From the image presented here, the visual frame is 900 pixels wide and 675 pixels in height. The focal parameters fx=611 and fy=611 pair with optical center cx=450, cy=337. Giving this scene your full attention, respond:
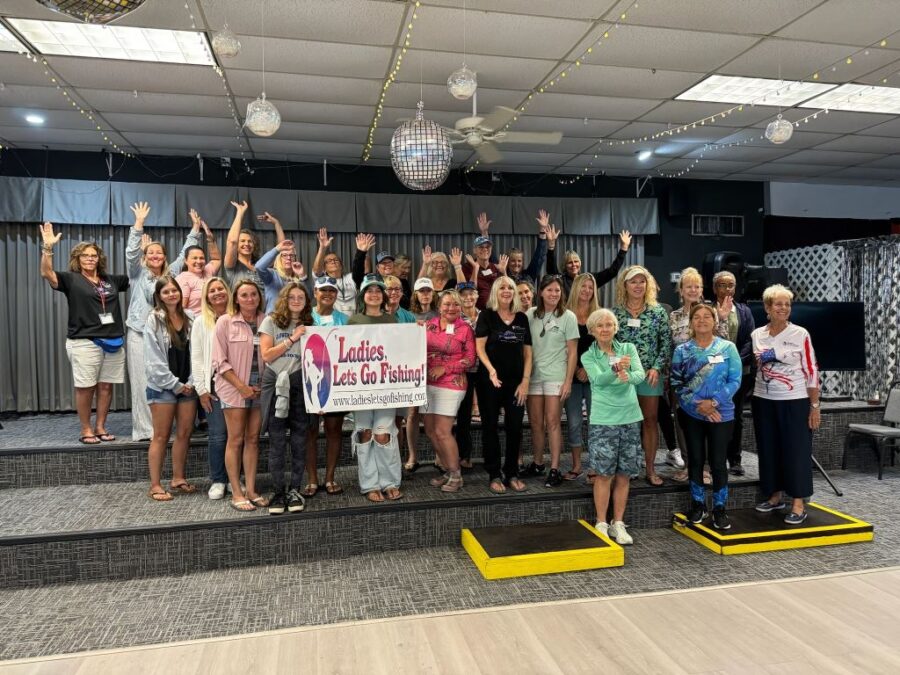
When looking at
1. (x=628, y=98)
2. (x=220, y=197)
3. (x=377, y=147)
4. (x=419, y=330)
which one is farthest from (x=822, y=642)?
(x=220, y=197)

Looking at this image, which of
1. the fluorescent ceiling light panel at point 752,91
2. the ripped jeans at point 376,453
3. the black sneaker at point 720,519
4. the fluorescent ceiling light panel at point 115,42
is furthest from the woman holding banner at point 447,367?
the fluorescent ceiling light panel at point 752,91

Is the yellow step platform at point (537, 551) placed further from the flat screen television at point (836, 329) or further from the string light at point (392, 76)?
the string light at point (392, 76)

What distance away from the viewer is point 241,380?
3459mm

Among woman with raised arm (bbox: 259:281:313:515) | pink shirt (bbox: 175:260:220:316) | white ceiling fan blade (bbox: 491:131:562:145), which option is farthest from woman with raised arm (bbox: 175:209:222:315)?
white ceiling fan blade (bbox: 491:131:562:145)

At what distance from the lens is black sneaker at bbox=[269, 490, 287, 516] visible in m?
3.47

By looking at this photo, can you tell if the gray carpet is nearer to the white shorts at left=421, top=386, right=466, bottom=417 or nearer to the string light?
the white shorts at left=421, top=386, right=466, bottom=417

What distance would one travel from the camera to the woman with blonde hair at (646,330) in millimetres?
3850

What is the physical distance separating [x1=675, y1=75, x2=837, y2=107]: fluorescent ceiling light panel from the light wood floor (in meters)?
3.67

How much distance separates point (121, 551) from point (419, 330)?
2.03 meters

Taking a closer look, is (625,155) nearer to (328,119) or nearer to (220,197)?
(328,119)

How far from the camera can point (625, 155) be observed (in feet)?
22.5

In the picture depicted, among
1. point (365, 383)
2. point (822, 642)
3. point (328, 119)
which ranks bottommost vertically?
point (822, 642)

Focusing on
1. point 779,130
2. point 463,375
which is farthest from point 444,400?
point 779,130

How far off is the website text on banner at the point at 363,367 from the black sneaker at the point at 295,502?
0.50 meters
